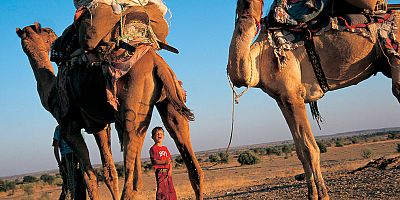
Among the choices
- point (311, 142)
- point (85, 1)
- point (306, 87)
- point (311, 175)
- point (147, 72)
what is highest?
point (85, 1)

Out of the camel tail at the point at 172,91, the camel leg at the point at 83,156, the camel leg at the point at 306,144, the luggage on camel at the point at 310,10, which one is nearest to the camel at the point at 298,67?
the camel leg at the point at 306,144

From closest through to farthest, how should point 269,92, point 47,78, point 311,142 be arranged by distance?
point 311,142
point 269,92
point 47,78

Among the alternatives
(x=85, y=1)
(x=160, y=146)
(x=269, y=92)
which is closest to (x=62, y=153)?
(x=160, y=146)

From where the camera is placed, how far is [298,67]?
17.6 feet

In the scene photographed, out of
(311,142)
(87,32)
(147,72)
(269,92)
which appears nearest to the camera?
(311,142)

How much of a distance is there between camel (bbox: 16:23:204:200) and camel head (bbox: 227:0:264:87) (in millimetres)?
1013

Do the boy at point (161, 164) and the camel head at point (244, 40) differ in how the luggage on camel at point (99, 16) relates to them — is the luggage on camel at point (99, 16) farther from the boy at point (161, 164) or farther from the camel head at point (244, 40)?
the camel head at point (244, 40)

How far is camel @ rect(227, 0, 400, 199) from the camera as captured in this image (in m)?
5.16

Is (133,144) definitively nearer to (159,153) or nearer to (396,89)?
(159,153)

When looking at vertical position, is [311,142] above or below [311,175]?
above

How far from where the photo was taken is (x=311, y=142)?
199 inches

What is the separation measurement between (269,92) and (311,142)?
2.51 feet

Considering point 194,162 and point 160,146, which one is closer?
point 194,162

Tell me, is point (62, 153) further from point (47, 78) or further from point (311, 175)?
point (311, 175)
